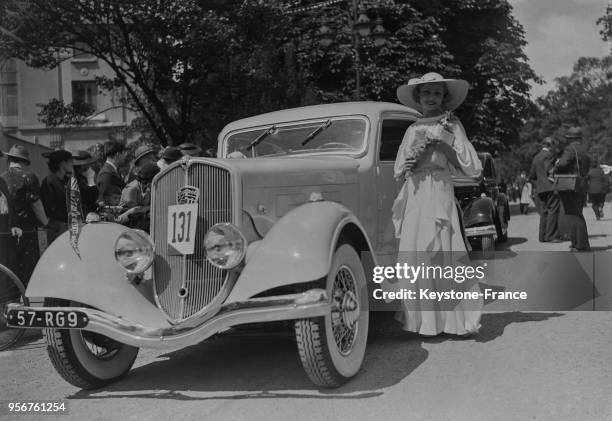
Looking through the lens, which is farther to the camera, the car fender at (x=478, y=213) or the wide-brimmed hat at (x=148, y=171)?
the car fender at (x=478, y=213)

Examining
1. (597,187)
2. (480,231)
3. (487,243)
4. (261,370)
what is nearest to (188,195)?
(261,370)

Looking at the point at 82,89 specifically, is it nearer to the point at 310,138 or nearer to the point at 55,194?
the point at 55,194

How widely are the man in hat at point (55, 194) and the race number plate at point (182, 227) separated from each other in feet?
11.1

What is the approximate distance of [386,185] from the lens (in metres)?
5.79

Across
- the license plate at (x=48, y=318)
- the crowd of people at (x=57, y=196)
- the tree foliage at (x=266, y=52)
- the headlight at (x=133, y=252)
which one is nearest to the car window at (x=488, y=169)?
the tree foliage at (x=266, y=52)

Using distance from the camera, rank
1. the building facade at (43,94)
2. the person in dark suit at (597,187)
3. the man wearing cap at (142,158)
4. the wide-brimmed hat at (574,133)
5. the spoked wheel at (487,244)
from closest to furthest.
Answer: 1. the man wearing cap at (142,158)
2. the spoked wheel at (487,244)
3. the wide-brimmed hat at (574,133)
4. the building facade at (43,94)
5. the person in dark suit at (597,187)

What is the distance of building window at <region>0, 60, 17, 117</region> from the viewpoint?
15269 mm

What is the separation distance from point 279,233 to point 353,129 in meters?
2.03

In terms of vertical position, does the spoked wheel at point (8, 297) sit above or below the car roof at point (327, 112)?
below

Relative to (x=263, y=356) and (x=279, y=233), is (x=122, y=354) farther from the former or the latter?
(x=279, y=233)

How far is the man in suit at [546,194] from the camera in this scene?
10977mm

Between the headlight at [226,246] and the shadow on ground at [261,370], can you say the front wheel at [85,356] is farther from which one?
the headlight at [226,246]

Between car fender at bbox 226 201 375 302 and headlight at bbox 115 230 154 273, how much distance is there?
2.03ft
